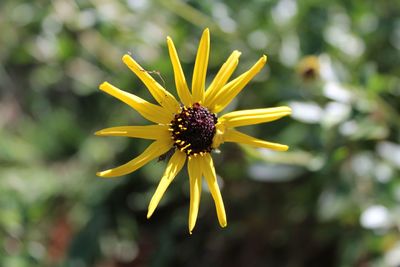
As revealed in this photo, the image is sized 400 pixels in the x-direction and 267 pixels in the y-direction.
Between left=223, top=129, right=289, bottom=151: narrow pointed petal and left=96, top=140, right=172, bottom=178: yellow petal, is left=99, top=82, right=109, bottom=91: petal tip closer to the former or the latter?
left=96, top=140, right=172, bottom=178: yellow petal

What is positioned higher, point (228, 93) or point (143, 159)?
point (228, 93)

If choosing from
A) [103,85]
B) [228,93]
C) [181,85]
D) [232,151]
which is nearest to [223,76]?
[228,93]

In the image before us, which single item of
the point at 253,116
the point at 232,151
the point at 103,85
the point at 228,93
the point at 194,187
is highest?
the point at 232,151

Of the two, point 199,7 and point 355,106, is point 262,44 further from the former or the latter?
point 355,106

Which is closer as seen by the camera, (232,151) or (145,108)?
(145,108)

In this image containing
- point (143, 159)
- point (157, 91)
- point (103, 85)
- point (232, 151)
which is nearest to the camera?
point (103, 85)

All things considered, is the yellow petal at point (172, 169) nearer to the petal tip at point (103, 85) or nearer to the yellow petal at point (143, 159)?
the yellow petal at point (143, 159)

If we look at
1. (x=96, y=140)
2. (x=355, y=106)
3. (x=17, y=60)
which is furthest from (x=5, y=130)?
(x=355, y=106)

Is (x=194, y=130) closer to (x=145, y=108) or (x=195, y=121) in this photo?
(x=195, y=121)
